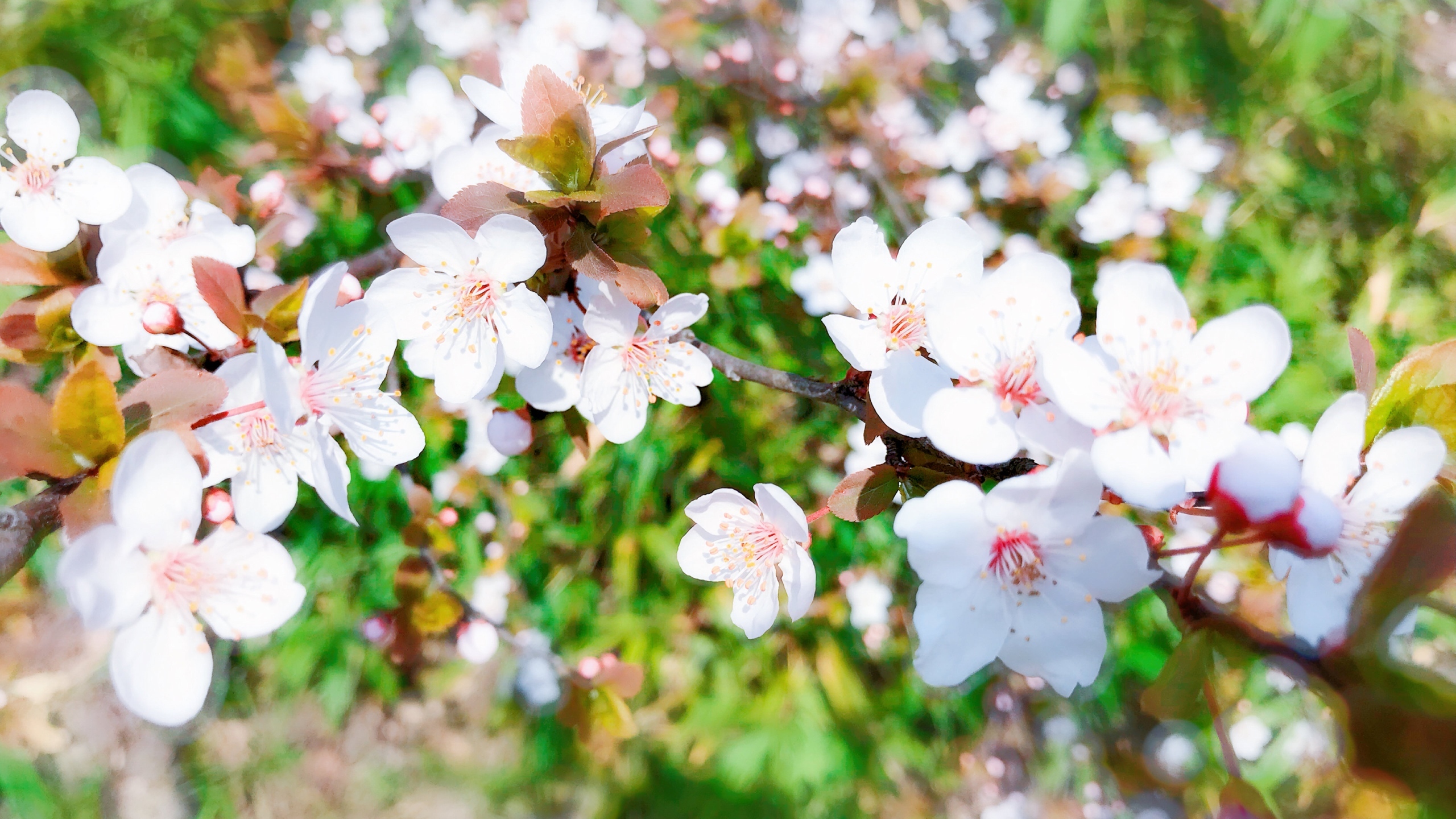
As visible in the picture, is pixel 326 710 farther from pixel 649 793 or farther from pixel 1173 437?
pixel 1173 437

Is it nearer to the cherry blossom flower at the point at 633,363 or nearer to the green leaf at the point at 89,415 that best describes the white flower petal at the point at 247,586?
the green leaf at the point at 89,415

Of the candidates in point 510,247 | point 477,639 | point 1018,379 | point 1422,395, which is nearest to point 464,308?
point 510,247

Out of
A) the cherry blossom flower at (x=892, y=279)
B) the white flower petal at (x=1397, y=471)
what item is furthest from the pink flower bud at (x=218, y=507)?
the white flower petal at (x=1397, y=471)

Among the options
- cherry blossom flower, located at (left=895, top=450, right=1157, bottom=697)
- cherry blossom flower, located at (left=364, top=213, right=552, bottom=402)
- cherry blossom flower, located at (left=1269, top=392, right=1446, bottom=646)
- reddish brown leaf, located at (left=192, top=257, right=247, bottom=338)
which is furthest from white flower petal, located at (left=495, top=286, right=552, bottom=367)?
cherry blossom flower, located at (left=1269, top=392, right=1446, bottom=646)

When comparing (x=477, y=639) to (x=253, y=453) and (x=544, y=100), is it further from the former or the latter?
(x=544, y=100)

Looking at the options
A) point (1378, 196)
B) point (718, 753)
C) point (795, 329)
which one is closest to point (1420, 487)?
point (795, 329)

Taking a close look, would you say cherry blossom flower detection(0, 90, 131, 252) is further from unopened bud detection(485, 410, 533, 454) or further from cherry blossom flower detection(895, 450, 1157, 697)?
cherry blossom flower detection(895, 450, 1157, 697)
